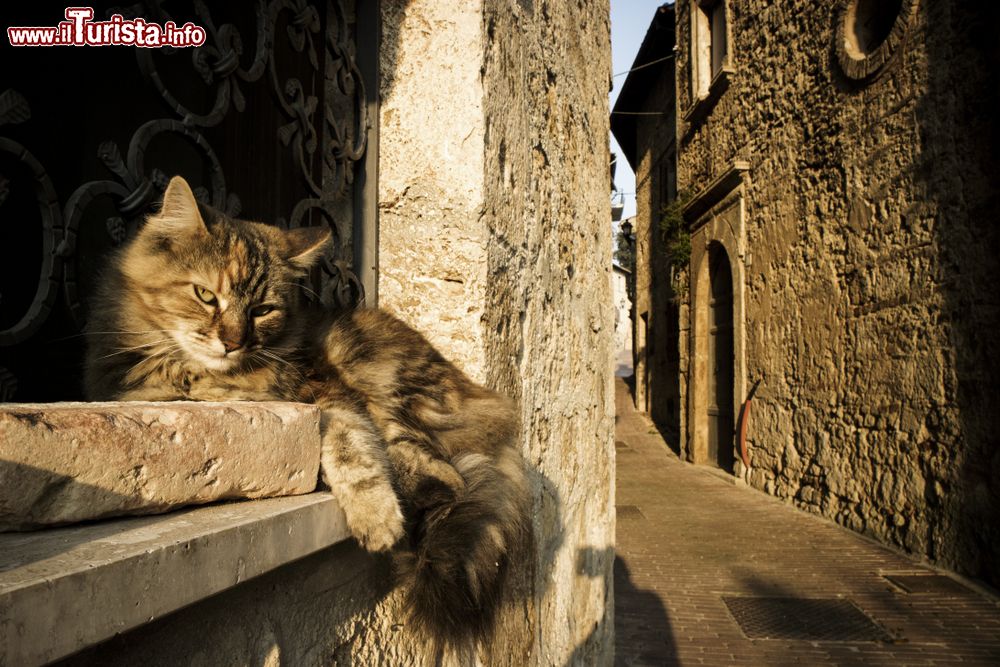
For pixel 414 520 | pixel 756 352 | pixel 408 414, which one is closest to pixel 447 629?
pixel 414 520

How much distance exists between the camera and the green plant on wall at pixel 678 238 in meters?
13.4

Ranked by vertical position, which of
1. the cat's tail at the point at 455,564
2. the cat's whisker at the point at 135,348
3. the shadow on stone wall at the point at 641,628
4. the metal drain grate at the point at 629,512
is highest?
the cat's whisker at the point at 135,348

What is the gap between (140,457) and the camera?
2.86 ft

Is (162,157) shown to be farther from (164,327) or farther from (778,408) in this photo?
(778,408)

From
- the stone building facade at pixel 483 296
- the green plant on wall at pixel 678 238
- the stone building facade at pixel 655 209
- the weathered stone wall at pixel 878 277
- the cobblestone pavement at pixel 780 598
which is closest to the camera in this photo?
the stone building facade at pixel 483 296

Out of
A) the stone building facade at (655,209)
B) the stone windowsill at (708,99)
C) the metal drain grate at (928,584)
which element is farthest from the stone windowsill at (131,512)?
the stone building facade at (655,209)

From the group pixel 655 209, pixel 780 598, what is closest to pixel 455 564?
pixel 780 598

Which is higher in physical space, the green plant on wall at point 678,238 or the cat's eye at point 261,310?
the green plant on wall at point 678,238

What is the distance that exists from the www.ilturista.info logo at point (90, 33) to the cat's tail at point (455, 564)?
1.15 m

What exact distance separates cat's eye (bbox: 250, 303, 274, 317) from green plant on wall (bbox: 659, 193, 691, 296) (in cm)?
1269

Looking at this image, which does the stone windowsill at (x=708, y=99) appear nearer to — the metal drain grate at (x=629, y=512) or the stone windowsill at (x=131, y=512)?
the metal drain grate at (x=629, y=512)

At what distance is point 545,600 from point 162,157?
7.18 feet

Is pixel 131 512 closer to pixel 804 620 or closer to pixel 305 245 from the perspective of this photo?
pixel 305 245

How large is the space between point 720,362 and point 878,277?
523 centimetres
